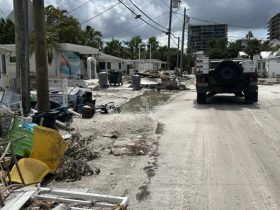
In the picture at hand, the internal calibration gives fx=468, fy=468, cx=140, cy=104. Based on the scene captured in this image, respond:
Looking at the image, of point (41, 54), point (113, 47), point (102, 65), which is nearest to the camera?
point (41, 54)

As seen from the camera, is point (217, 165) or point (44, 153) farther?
point (217, 165)

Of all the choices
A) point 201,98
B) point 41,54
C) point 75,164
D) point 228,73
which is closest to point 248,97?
point 228,73

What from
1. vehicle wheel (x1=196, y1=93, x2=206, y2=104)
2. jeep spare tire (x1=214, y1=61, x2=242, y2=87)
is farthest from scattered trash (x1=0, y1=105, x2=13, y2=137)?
vehicle wheel (x1=196, y1=93, x2=206, y2=104)

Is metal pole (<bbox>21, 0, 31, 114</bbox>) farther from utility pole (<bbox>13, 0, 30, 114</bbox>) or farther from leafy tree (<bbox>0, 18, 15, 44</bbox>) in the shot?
leafy tree (<bbox>0, 18, 15, 44</bbox>)

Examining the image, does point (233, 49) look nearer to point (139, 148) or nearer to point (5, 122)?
point (139, 148)

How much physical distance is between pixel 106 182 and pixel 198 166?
1.71 m

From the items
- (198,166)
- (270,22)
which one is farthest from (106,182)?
(270,22)

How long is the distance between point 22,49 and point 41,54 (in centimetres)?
163

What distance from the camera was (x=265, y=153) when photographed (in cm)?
865

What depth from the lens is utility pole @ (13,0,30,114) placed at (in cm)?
1218

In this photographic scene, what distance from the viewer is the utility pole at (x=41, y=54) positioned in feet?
35.5

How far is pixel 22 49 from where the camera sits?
1235cm

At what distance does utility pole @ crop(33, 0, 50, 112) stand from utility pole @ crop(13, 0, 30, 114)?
1454 mm

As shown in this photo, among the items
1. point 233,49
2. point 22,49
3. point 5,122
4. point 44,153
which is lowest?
point 44,153
